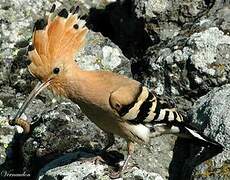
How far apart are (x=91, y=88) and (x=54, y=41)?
0.46m

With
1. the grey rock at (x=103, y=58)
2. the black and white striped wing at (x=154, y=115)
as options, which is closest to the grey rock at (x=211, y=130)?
the black and white striped wing at (x=154, y=115)

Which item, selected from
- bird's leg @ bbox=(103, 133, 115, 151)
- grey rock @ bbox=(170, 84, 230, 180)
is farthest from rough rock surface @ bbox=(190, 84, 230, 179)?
bird's leg @ bbox=(103, 133, 115, 151)

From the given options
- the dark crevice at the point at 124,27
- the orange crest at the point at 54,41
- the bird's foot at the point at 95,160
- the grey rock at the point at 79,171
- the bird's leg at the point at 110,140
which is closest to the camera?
the orange crest at the point at 54,41

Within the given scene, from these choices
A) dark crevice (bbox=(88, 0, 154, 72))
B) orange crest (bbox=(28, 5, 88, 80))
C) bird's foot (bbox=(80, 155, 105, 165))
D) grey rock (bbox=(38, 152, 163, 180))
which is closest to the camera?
orange crest (bbox=(28, 5, 88, 80))

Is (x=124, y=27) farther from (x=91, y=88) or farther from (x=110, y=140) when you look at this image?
(x=91, y=88)

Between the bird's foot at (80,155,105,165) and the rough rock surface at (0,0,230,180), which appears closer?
the bird's foot at (80,155,105,165)

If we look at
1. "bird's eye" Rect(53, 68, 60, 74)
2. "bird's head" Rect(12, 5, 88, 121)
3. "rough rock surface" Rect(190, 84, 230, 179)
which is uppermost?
"bird's head" Rect(12, 5, 88, 121)

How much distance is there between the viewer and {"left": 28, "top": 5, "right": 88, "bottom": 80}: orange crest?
16.4ft

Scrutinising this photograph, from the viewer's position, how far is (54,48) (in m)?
5.04

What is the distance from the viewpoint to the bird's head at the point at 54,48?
4988mm

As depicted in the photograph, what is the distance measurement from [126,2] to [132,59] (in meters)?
0.65

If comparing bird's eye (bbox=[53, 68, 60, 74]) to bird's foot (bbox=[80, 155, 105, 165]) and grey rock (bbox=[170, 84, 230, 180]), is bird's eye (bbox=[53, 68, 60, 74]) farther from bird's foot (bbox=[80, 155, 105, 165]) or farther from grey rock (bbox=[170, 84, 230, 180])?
grey rock (bbox=[170, 84, 230, 180])

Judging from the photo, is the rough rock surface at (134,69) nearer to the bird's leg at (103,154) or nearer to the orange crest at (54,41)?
the bird's leg at (103,154)

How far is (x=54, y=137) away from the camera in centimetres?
575
